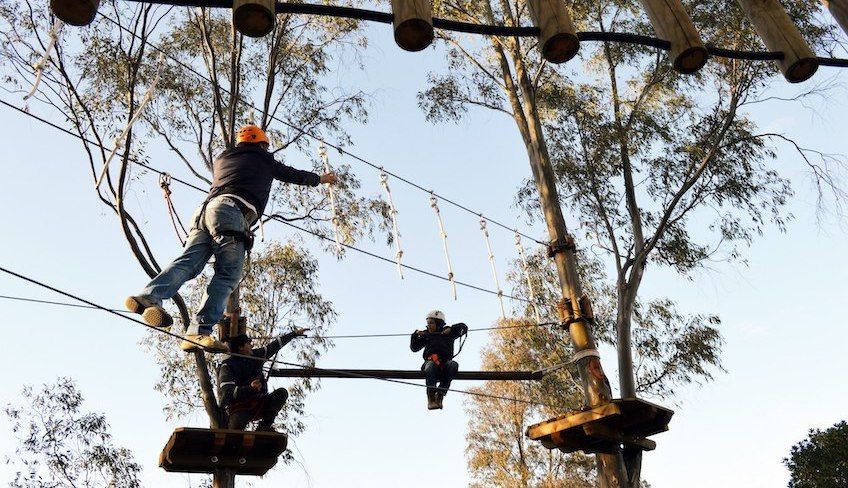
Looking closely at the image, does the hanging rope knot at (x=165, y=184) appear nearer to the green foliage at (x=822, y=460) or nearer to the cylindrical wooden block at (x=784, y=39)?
the cylindrical wooden block at (x=784, y=39)

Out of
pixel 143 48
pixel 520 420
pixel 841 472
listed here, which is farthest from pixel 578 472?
pixel 143 48

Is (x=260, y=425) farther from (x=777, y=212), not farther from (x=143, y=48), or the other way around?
(x=777, y=212)

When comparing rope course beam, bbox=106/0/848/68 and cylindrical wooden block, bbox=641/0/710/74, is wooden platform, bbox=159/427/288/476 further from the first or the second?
cylindrical wooden block, bbox=641/0/710/74

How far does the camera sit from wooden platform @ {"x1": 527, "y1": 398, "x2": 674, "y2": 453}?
7566 mm

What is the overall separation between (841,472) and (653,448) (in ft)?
65.3

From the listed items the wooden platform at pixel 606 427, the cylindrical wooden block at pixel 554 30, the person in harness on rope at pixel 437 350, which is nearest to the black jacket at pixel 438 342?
the person in harness on rope at pixel 437 350

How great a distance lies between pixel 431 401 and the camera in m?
8.27

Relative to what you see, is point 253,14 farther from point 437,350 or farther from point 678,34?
point 437,350

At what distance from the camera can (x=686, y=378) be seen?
14383mm

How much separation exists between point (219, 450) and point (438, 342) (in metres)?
2.60

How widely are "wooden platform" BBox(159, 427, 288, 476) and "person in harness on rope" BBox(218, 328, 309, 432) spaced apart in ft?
0.66

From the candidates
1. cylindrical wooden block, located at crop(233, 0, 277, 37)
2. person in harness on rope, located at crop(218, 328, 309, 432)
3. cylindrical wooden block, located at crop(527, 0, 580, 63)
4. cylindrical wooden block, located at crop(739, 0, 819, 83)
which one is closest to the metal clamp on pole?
person in harness on rope, located at crop(218, 328, 309, 432)

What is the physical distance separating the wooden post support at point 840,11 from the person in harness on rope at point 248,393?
4.73 m

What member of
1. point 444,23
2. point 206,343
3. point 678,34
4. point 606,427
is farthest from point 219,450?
point 678,34
